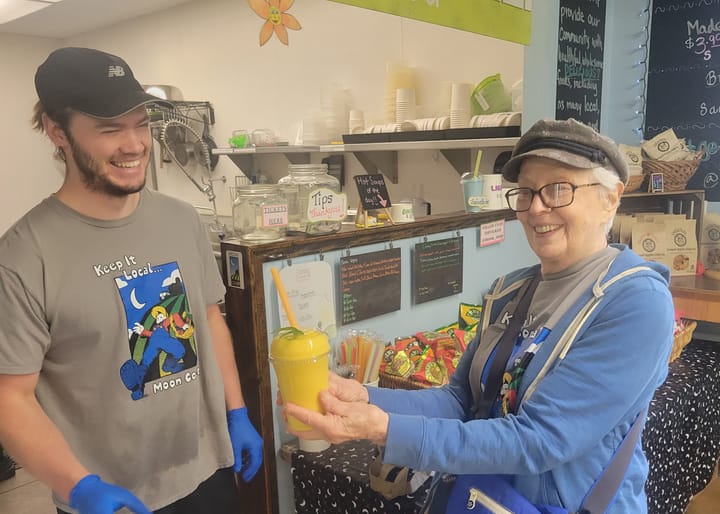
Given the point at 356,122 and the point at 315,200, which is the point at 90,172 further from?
the point at 356,122

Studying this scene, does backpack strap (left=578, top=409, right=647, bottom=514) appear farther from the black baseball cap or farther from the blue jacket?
the black baseball cap

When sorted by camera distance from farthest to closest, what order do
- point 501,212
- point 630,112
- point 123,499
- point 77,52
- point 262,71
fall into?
point 262,71 → point 630,112 → point 501,212 → point 77,52 → point 123,499

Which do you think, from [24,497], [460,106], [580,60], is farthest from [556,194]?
[24,497]

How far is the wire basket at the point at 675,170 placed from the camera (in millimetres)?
3094

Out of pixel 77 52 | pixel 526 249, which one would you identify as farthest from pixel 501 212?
pixel 77 52

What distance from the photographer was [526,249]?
3104mm

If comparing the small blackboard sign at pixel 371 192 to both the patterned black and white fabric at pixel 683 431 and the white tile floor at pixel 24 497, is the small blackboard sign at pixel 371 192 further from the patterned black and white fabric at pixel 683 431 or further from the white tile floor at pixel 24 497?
the white tile floor at pixel 24 497

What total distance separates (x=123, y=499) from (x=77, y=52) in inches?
39.9

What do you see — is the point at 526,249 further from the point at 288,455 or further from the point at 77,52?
the point at 77,52

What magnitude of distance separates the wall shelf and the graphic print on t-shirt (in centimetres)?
207

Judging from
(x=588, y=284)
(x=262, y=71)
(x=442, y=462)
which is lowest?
(x=442, y=462)

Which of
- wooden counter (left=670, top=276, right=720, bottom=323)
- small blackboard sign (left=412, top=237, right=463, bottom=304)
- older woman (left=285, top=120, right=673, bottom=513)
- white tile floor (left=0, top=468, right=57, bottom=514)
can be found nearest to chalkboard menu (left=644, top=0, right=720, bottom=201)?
wooden counter (left=670, top=276, right=720, bottom=323)

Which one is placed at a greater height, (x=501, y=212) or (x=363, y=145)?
(x=363, y=145)

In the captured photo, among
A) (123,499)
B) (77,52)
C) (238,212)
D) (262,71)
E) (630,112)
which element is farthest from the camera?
(262,71)
